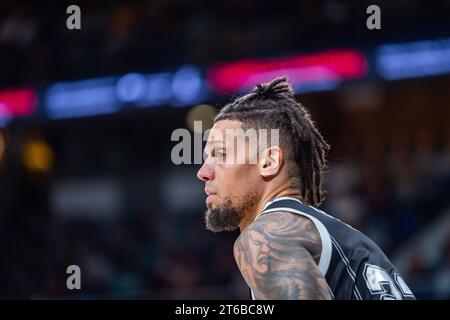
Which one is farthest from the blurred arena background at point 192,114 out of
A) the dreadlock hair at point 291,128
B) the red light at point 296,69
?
the dreadlock hair at point 291,128

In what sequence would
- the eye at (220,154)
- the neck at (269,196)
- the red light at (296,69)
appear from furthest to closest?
the red light at (296,69)
the eye at (220,154)
the neck at (269,196)

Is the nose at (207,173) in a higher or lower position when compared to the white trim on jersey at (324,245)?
higher

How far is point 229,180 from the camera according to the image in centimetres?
352

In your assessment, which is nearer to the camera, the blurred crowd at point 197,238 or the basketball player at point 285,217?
the basketball player at point 285,217

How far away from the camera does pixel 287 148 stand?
356 cm

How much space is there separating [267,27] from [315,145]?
8.65 metres

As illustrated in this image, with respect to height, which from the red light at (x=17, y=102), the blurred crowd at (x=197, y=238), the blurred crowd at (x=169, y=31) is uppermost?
the blurred crowd at (x=169, y=31)

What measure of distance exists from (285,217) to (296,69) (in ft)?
28.8

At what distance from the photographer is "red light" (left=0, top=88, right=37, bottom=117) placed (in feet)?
45.1

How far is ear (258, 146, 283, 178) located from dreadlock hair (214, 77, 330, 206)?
0.05m

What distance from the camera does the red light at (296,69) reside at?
1159cm

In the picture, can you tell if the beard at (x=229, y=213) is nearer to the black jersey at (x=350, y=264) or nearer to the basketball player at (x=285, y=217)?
the basketball player at (x=285, y=217)

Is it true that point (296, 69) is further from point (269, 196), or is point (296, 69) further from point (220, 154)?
point (269, 196)

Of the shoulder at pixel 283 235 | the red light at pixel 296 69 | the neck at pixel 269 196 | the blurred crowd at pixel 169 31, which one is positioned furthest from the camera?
the red light at pixel 296 69
